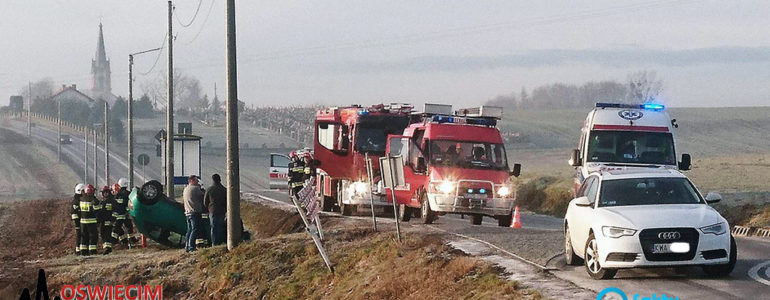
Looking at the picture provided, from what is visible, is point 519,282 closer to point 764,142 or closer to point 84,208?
point 84,208

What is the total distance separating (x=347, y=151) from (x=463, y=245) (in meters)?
12.3

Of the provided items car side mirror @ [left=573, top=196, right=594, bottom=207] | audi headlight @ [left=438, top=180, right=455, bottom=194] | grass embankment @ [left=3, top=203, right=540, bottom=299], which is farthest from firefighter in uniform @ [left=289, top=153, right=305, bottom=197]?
car side mirror @ [left=573, top=196, right=594, bottom=207]

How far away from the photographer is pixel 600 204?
55.2ft

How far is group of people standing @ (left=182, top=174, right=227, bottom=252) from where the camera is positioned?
2584cm

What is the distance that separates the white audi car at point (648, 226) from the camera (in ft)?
51.0

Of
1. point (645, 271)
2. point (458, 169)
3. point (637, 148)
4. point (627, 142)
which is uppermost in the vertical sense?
point (627, 142)

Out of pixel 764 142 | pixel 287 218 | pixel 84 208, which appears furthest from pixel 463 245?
pixel 764 142

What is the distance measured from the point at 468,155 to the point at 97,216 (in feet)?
29.2

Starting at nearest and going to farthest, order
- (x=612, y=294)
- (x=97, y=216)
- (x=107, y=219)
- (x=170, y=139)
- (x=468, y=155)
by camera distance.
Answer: (x=612, y=294)
(x=468, y=155)
(x=97, y=216)
(x=107, y=219)
(x=170, y=139)

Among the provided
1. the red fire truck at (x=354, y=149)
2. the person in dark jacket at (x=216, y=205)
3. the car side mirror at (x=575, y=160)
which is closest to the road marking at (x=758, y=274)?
the car side mirror at (x=575, y=160)

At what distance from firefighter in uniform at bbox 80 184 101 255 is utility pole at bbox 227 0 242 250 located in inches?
219

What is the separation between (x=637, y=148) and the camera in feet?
85.0

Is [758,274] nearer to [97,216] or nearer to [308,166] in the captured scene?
[97,216]

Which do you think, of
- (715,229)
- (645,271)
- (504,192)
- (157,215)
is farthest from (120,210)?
(715,229)
